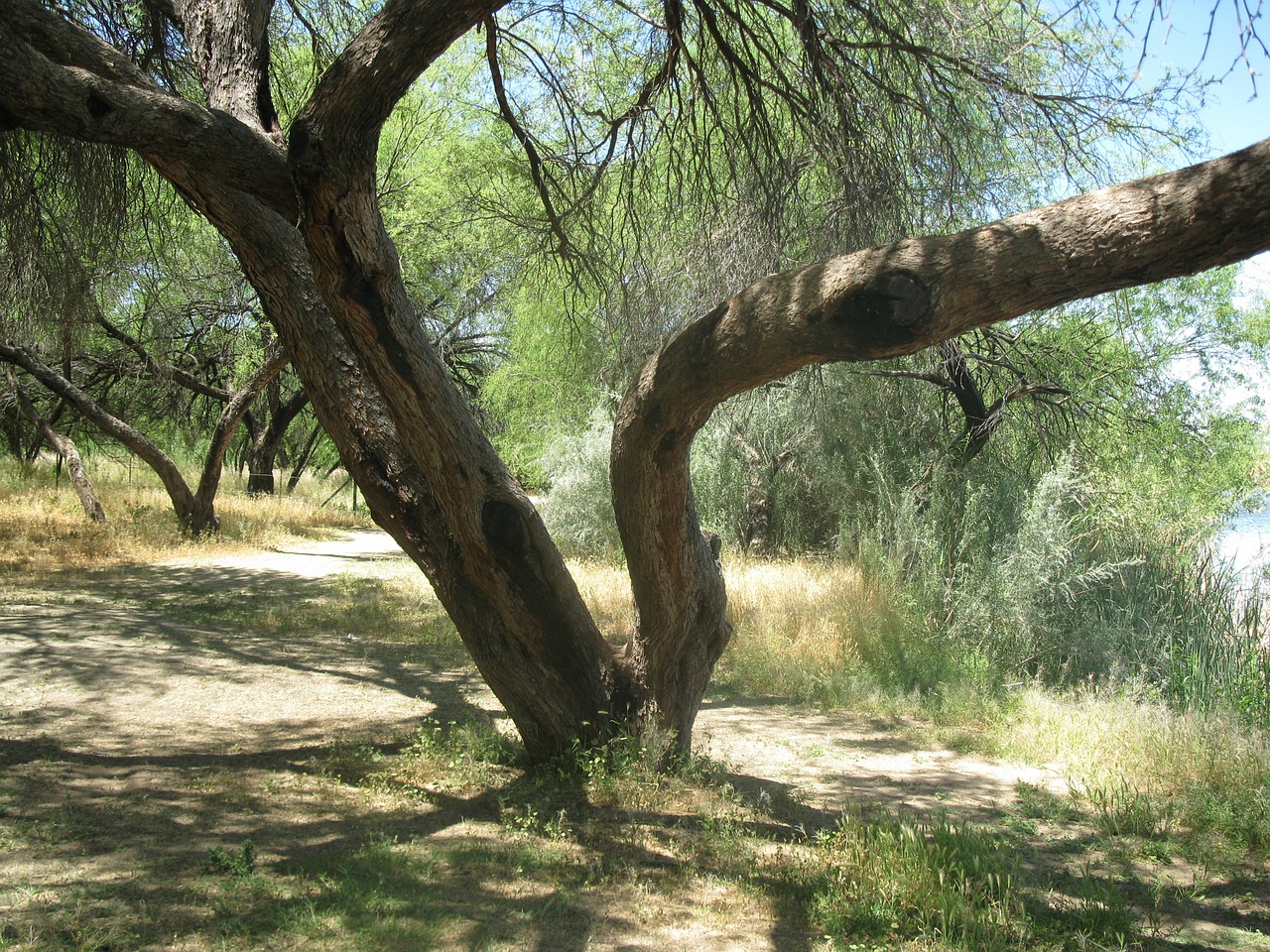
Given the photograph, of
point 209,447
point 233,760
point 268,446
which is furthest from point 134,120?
point 268,446

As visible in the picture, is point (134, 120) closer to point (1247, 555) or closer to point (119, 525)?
point (1247, 555)

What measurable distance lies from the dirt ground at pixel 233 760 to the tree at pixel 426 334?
104 centimetres

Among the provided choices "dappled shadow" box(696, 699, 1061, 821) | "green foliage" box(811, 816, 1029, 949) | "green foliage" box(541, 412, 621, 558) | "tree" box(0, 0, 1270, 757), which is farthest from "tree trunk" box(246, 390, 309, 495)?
"green foliage" box(811, 816, 1029, 949)

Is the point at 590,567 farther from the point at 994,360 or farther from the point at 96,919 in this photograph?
the point at 96,919

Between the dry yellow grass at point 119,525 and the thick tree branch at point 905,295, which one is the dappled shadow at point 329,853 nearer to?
the thick tree branch at point 905,295

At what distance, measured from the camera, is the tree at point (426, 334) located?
10.0ft

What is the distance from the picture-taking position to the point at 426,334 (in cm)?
442

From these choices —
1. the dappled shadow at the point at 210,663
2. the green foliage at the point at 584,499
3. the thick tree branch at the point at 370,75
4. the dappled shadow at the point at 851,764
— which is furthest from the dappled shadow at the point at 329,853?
the green foliage at the point at 584,499

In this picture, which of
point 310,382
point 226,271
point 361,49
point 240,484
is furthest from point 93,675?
point 240,484

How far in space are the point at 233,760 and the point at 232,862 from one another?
1.67 meters

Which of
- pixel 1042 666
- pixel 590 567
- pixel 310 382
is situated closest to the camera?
pixel 310 382

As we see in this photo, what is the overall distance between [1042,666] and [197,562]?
35.6 ft

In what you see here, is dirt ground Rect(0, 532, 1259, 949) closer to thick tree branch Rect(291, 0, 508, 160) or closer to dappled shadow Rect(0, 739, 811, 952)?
dappled shadow Rect(0, 739, 811, 952)

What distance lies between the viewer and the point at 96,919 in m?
3.18
